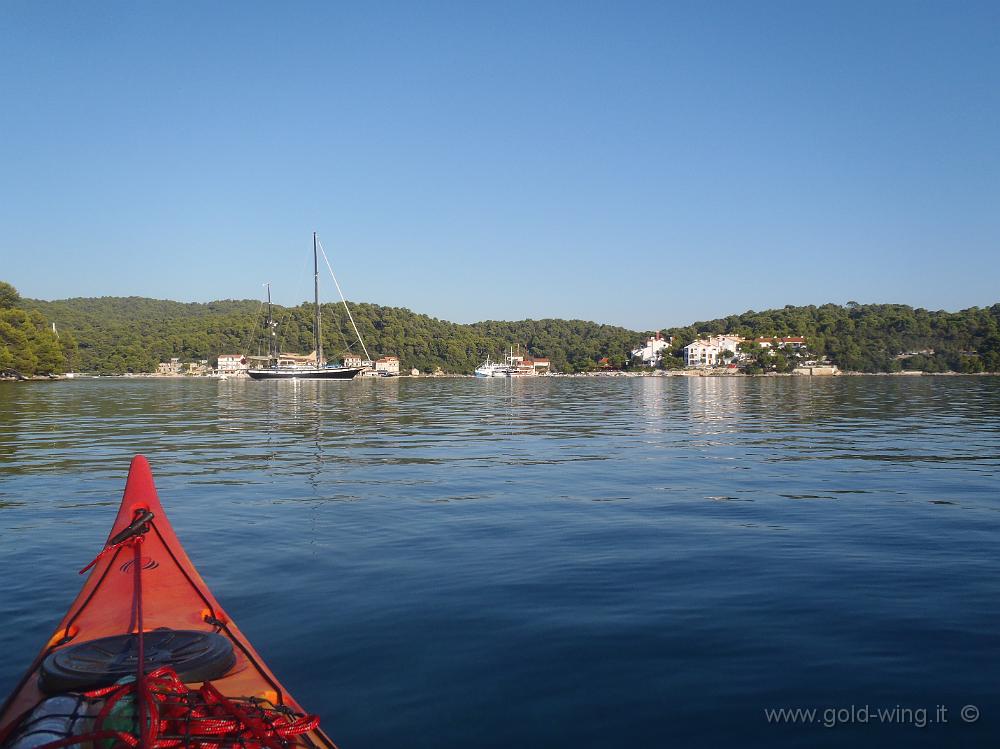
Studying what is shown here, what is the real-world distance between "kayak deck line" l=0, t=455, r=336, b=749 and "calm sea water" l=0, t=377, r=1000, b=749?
3.07 ft

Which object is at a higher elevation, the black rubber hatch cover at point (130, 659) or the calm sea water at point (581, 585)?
the black rubber hatch cover at point (130, 659)

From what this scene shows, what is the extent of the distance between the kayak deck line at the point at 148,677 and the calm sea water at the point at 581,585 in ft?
3.07

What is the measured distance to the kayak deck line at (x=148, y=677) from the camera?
388 centimetres

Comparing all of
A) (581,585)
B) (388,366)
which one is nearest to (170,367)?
(388,366)

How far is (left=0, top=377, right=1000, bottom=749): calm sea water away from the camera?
5.52 metres

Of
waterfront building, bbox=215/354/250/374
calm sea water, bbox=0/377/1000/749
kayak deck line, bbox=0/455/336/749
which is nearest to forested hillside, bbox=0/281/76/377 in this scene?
waterfront building, bbox=215/354/250/374

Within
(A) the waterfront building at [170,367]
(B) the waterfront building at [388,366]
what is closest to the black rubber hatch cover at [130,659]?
(B) the waterfront building at [388,366]

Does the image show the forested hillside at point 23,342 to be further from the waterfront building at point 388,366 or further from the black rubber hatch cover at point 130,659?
the black rubber hatch cover at point 130,659

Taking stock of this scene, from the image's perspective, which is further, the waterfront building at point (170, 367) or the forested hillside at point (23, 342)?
the waterfront building at point (170, 367)

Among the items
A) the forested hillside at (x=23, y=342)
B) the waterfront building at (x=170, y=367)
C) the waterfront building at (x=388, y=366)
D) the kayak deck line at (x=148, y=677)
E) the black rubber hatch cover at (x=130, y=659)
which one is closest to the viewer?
the kayak deck line at (x=148, y=677)

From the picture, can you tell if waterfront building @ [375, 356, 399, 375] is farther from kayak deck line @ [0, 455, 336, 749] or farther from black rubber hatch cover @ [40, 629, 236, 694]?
black rubber hatch cover @ [40, 629, 236, 694]

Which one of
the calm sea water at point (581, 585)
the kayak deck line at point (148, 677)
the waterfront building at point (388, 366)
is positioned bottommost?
the calm sea water at point (581, 585)

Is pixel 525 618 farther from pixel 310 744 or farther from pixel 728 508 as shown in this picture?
pixel 728 508

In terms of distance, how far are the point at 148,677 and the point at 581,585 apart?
203 inches
